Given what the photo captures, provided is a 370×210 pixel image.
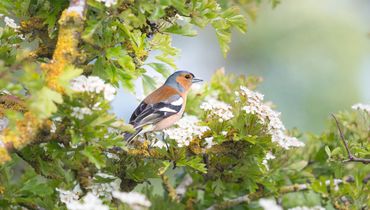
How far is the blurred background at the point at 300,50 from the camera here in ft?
38.8

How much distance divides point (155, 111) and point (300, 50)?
23.5ft

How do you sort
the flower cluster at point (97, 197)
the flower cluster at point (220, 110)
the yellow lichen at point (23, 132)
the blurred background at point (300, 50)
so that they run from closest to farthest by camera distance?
the flower cluster at point (97, 197) → the yellow lichen at point (23, 132) → the flower cluster at point (220, 110) → the blurred background at point (300, 50)

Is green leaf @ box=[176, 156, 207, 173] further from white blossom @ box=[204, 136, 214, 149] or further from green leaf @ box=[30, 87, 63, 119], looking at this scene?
green leaf @ box=[30, 87, 63, 119]

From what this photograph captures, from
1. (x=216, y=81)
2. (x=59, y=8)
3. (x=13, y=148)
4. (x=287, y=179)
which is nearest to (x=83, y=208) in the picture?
(x=13, y=148)

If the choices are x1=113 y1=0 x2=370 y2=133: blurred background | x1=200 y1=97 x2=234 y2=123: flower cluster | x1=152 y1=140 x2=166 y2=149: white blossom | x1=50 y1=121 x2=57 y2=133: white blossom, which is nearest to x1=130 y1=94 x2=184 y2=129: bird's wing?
x1=152 y1=140 x2=166 y2=149: white blossom

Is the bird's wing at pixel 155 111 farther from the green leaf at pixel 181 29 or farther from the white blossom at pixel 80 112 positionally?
the white blossom at pixel 80 112

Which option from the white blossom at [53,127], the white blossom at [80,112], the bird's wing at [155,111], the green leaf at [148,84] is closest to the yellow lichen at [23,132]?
the white blossom at [80,112]

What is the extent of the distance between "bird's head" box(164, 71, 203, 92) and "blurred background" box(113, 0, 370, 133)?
4546mm

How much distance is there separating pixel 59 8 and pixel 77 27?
1.37 ft

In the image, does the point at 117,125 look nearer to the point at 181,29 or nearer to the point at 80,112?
the point at 80,112

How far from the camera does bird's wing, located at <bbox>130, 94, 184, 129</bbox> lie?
219 inches

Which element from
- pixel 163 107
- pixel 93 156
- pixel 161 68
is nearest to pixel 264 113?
pixel 161 68

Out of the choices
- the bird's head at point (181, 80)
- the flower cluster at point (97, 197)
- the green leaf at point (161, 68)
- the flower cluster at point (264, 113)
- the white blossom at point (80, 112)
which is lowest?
the flower cluster at point (97, 197)

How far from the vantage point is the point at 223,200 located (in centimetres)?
566
